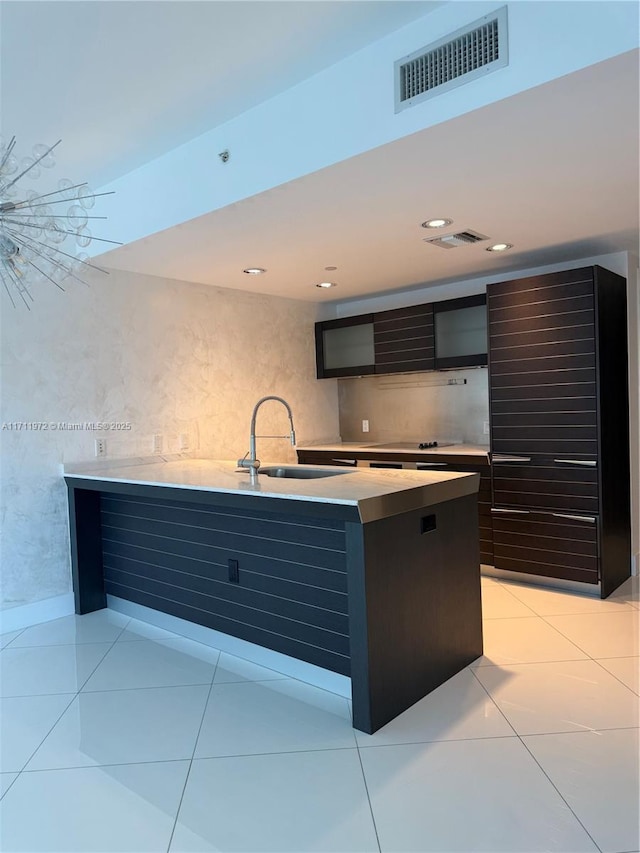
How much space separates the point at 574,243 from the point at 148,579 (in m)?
3.32

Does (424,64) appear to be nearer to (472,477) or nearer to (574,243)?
(472,477)

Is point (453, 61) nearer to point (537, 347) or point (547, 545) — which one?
point (537, 347)

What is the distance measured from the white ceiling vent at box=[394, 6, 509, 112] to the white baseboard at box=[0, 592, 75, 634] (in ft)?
10.8

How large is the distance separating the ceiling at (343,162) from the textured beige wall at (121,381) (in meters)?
0.47

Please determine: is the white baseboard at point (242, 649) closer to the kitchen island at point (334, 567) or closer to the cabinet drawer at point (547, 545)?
the kitchen island at point (334, 567)

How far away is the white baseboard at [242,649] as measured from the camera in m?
2.50

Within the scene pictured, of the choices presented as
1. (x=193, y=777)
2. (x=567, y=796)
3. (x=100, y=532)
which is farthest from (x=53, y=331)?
(x=567, y=796)

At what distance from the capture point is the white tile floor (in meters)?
1.68

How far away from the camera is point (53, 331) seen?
3602 millimetres

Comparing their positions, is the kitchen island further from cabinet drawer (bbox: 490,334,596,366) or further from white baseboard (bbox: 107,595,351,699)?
cabinet drawer (bbox: 490,334,596,366)

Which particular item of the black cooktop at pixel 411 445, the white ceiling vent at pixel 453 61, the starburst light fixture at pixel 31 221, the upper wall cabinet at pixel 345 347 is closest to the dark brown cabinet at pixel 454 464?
the black cooktop at pixel 411 445

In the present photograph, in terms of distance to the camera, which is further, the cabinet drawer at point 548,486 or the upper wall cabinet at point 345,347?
the upper wall cabinet at point 345,347

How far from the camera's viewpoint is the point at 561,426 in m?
3.72

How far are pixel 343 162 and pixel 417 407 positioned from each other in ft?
10.3
